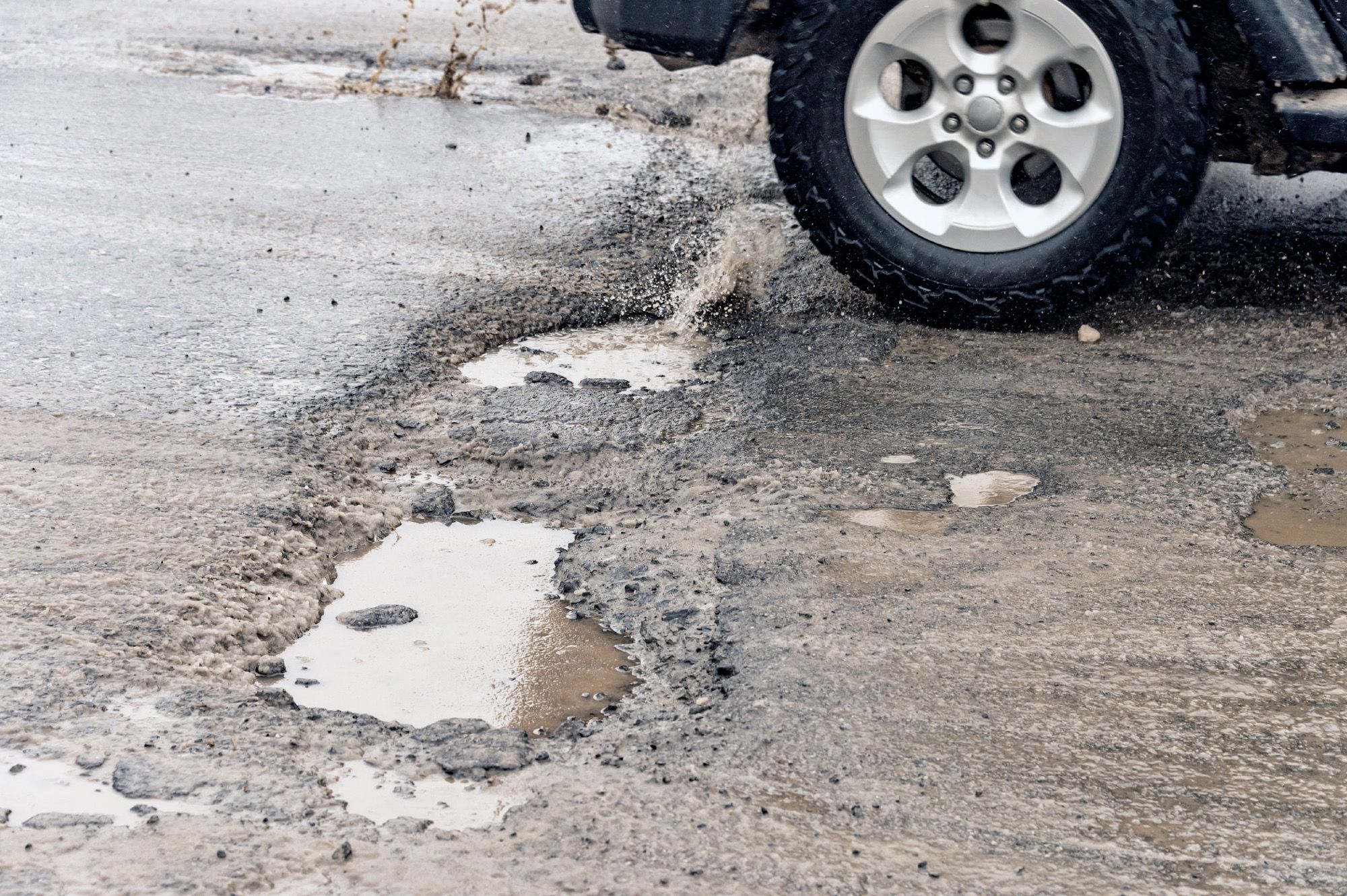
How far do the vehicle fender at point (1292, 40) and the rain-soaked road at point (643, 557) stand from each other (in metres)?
0.74

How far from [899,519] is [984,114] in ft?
4.66

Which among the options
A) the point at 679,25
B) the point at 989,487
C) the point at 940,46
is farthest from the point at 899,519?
the point at 679,25

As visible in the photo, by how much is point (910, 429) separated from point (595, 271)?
1499mm

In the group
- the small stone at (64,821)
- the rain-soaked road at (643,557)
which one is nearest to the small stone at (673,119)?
the rain-soaked road at (643,557)

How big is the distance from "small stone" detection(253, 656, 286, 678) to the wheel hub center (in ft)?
7.86

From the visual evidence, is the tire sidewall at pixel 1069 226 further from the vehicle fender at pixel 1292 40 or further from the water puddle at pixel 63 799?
the water puddle at pixel 63 799

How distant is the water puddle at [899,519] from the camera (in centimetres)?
279

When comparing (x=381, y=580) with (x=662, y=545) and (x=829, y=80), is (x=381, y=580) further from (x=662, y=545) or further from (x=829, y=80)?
(x=829, y=80)

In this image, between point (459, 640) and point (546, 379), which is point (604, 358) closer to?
point (546, 379)

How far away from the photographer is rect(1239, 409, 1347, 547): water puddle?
273 centimetres

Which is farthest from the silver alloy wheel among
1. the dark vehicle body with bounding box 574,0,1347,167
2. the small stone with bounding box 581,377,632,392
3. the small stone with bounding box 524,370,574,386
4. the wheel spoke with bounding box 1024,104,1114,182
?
the small stone with bounding box 524,370,574,386

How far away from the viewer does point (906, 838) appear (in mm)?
1889

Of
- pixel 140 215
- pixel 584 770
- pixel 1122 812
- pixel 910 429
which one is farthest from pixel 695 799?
pixel 140 215

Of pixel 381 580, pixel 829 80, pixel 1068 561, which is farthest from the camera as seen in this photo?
pixel 829 80
